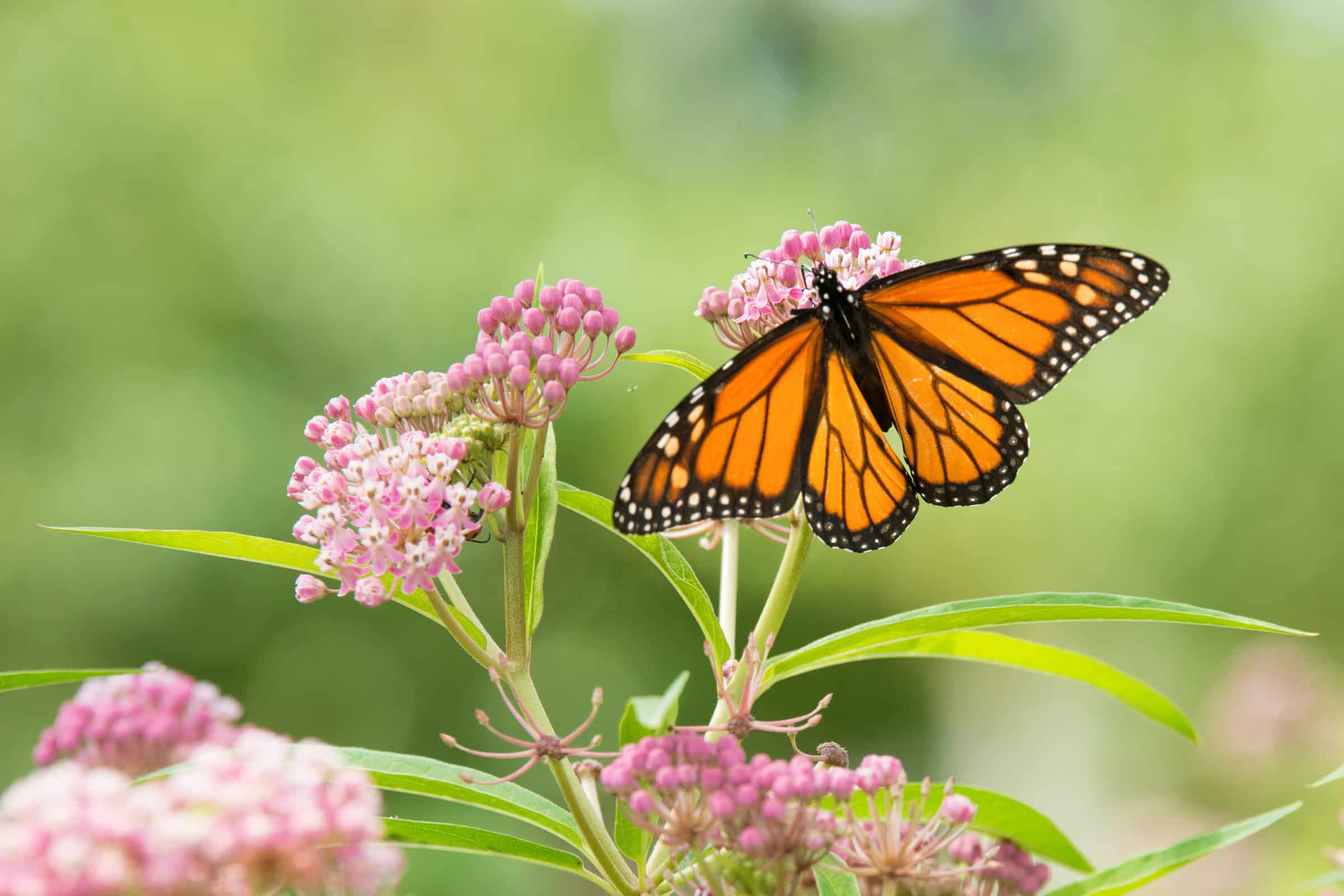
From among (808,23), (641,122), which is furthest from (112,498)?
(808,23)

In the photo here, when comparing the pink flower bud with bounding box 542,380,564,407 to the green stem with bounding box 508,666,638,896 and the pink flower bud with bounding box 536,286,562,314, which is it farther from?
the green stem with bounding box 508,666,638,896

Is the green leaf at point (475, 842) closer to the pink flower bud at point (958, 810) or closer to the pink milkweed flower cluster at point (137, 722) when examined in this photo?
the pink milkweed flower cluster at point (137, 722)

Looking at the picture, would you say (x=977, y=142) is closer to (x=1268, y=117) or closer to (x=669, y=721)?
(x=1268, y=117)

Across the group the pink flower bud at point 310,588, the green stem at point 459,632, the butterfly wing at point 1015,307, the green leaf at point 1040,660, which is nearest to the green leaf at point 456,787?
the green stem at point 459,632

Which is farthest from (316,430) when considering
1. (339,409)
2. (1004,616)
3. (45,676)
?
(1004,616)

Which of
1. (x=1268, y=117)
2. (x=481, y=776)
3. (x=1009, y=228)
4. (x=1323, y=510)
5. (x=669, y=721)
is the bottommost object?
(x=481, y=776)

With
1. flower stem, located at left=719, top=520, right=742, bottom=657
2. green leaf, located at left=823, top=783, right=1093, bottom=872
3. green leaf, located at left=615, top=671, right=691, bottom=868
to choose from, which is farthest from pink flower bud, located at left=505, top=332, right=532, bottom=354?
green leaf, located at left=823, top=783, right=1093, bottom=872
